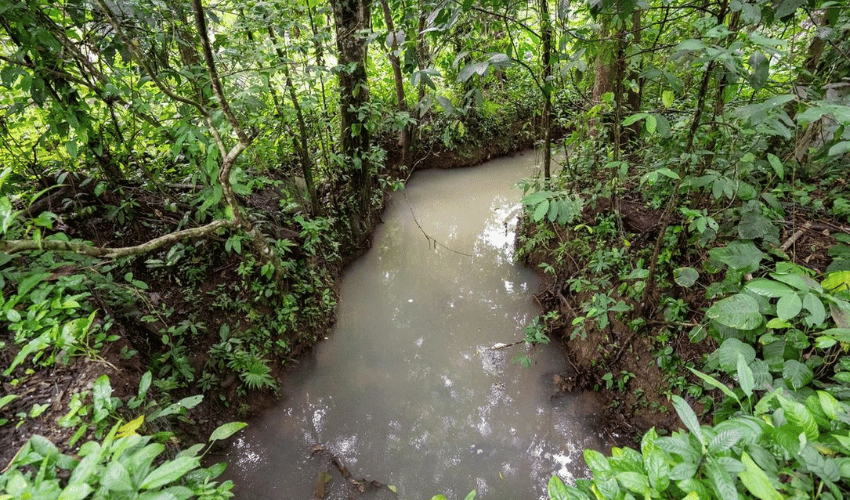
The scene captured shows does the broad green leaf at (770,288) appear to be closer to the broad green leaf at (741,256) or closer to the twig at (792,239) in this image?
the broad green leaf at (741,256)

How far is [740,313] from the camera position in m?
1.64

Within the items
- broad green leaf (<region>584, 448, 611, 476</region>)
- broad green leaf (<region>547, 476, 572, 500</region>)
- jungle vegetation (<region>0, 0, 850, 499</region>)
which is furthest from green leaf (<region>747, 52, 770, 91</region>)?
broad green leaf (<region>547, 476, 572, 500</region>)

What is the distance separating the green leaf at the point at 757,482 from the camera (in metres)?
0.82

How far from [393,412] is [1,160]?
3714mm

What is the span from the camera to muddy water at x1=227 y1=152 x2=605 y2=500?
276cm

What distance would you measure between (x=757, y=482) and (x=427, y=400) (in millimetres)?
2638

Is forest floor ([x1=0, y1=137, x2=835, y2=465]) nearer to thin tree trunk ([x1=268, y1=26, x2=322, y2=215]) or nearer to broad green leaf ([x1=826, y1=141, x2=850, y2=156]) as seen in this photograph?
thin tree trunk ([x1=268, y1=26, x2=322, y2=215])

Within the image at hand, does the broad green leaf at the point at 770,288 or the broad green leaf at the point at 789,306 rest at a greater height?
the broad green leaf at the point at 770,288

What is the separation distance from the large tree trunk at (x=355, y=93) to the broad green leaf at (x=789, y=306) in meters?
3.02

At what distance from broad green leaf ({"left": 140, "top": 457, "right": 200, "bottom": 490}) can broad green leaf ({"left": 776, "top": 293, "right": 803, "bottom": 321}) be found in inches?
76.0

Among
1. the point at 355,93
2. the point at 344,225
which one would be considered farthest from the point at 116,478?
the point at 344,225

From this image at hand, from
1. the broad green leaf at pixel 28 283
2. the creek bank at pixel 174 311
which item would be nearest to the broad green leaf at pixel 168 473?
the creek bank at pixel 174 311

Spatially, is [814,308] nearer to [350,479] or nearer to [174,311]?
[350,479]

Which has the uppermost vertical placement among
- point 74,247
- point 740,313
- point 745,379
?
point 74,247
